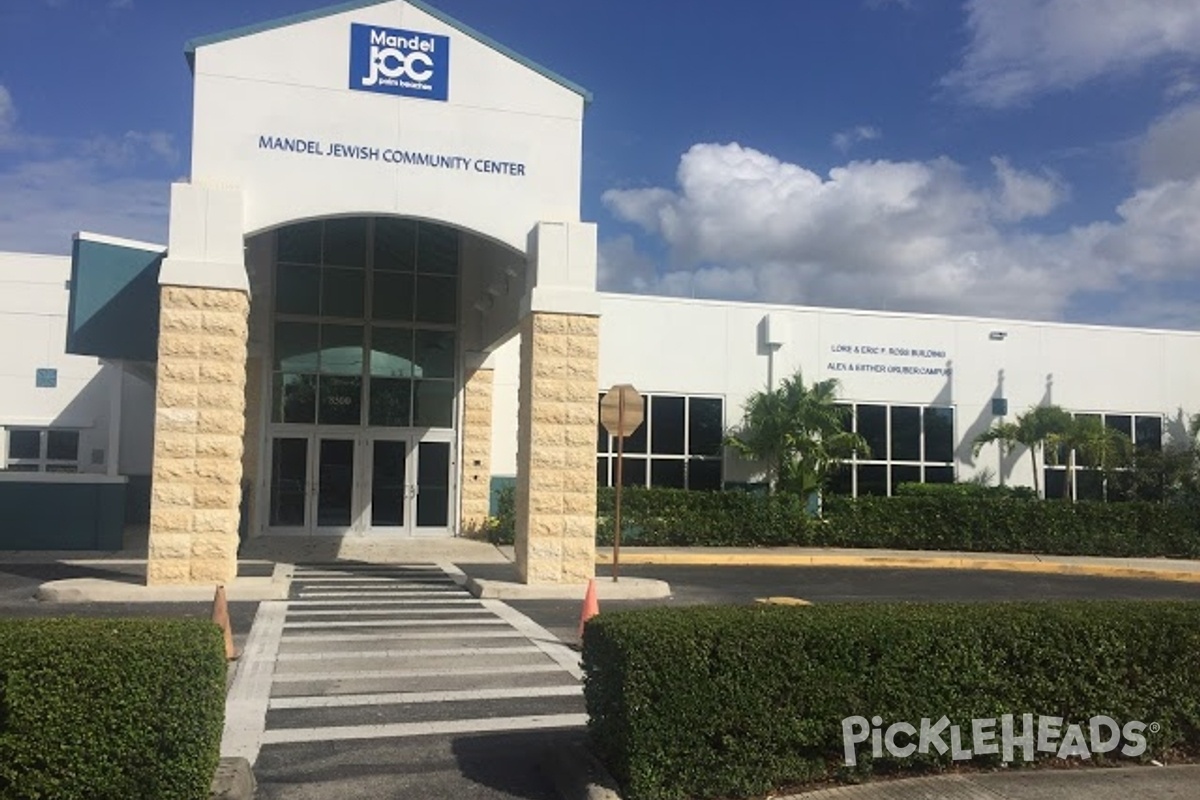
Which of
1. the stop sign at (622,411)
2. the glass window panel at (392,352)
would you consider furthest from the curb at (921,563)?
the glass window panel at (392,352)

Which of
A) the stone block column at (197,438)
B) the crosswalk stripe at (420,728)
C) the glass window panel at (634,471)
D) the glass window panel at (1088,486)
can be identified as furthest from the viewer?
the glass window panel at (1088,486)

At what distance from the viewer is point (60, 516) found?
17.5 metres

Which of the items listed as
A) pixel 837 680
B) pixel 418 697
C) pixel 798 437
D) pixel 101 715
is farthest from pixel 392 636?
pixel 798 437

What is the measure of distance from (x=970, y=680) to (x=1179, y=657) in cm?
146

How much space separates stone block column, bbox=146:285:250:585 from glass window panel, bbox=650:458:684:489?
11.7m

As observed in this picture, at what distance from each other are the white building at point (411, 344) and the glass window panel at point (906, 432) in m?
0.07

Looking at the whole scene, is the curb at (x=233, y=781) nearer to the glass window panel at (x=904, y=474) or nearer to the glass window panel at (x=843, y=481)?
the glass window panel at (x=843, y=481)

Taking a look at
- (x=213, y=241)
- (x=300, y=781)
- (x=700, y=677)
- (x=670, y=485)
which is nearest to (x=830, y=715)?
(x=700, y=677)

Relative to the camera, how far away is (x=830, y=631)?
5.55 m

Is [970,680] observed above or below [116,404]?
below

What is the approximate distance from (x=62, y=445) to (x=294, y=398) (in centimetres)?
780

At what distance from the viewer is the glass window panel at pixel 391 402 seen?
69.3 feet

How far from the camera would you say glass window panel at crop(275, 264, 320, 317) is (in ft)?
68.0

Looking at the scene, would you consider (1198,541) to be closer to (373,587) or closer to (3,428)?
(373,587)
